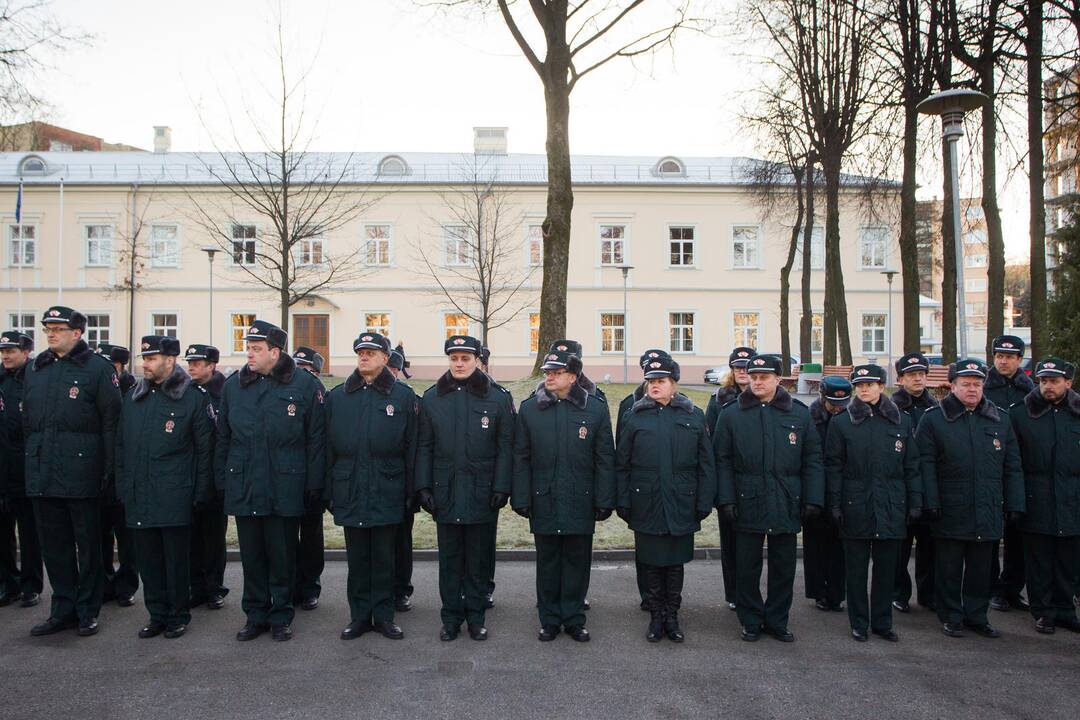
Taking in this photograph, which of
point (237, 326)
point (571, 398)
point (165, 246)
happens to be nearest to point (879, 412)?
point (571, 398)

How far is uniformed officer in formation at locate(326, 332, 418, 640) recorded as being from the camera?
594cm

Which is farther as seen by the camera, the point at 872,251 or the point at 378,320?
the point at 872,251

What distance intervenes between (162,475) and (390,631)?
83.6 inches

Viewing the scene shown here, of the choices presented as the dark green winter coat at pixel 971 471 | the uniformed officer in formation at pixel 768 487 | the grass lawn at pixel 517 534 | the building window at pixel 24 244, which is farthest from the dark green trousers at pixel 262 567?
the building window at pixel 24 244

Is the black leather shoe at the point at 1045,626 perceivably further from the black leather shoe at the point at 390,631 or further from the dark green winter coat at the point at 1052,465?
the black leather shoe at the point at 390,631

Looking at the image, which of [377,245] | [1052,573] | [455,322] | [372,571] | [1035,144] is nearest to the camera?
[372,571]

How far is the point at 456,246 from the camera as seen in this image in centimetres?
3819

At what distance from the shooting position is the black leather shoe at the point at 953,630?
6.04 m

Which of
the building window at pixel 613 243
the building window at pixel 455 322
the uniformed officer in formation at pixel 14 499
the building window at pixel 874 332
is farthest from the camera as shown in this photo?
the building window at pixel 874 332

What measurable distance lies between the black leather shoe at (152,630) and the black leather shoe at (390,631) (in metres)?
1.69

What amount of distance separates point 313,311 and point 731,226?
21.3m

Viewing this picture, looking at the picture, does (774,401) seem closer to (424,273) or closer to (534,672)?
(534,672)

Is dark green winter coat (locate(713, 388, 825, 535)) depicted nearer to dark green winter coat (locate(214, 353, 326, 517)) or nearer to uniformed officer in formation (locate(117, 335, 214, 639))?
dark green winter coat (locate(214, 353, 326, 517))

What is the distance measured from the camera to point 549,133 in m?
16.5
